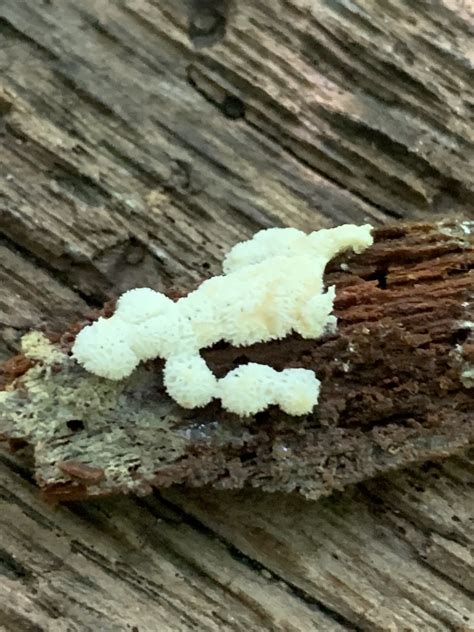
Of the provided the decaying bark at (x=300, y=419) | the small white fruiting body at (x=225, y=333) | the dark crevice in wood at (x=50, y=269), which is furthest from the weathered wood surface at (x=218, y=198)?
the small white fruiting body at (x=225, y=333)

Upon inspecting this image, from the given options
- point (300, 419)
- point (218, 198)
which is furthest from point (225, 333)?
point (218, 198)

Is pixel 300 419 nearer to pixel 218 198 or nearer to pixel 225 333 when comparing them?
pixel 225 333

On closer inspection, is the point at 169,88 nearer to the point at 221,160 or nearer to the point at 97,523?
the point at 221,160

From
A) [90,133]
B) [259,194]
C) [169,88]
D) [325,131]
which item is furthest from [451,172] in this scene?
[90,133]

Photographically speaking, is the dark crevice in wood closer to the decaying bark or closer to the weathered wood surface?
the weathered wood surface

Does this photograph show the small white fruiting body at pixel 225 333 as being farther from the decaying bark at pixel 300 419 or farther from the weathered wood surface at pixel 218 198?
the weathered wood surface at pixel 218 198
